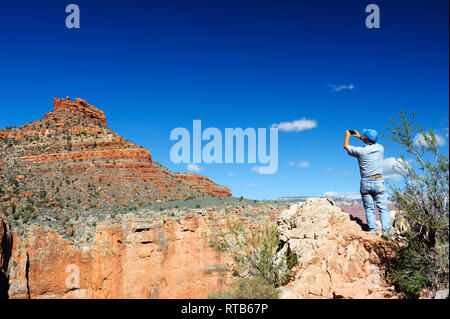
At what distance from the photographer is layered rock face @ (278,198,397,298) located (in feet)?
20.2

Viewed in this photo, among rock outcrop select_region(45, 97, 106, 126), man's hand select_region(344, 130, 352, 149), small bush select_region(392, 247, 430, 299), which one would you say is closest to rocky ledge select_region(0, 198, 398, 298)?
man's hand select_region(344, 130, 352, 149)

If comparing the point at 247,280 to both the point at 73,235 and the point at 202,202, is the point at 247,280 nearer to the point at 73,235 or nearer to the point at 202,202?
the point at 73,235

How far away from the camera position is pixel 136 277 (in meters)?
27.2

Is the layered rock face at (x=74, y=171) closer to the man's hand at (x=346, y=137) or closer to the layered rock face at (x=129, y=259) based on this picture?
the layered rock face at (x=129, y=259)

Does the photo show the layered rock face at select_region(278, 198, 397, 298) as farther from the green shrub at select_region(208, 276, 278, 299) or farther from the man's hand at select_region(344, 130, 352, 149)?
the man's hand at select_region(344, 130, 352, 149)

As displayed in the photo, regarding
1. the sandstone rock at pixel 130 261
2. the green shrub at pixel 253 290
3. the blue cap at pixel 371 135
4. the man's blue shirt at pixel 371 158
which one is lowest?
the sandstone rock at pixel 130 261

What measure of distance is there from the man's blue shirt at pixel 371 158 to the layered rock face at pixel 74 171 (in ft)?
98.5

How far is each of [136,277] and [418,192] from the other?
85.2 ft

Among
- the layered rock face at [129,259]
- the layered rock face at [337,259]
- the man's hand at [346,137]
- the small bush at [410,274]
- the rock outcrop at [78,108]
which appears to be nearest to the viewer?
the small bush at [410,274]

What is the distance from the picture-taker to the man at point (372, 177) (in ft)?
22.7

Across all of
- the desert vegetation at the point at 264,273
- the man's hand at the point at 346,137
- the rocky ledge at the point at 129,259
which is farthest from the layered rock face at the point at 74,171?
the man's hand at the point at 346,137

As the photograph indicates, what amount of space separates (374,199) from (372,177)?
536mm
